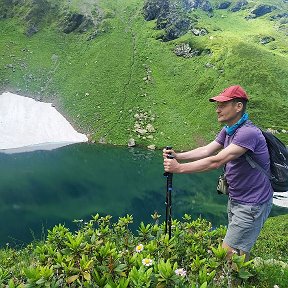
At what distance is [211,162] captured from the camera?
7.01 meters

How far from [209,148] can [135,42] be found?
13320 cm

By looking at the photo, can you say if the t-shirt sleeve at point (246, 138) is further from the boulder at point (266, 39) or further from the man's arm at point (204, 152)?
the boulder at point (266, 39)

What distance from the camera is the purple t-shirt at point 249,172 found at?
6973 mm

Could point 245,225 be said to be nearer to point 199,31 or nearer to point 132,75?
point 132,75

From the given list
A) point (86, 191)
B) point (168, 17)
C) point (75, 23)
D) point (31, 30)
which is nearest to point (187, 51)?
point (168, 17)

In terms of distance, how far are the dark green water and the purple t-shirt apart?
30999 mm

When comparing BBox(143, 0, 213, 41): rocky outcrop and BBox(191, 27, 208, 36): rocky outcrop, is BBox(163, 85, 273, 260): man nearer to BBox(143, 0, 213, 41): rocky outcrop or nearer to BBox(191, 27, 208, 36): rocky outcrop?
BBox(143, 0, 213, 41): rocky outcrop

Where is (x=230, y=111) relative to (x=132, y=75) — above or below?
above

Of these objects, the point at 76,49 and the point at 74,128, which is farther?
the point at 76,49

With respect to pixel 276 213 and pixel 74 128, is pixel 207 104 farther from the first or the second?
pixel 276 213

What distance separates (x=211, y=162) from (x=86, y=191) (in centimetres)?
5013

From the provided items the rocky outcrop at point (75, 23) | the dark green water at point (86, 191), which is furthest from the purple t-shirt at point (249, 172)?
the rocky outcrop at point (75, 23)

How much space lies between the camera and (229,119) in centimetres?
750

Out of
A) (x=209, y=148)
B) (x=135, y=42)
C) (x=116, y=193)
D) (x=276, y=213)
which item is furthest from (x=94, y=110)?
(x=209, y=148)
